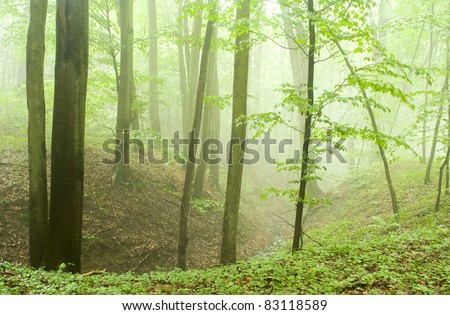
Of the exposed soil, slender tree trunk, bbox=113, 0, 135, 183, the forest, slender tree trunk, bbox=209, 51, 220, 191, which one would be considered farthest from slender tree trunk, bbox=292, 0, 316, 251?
slender tree trunk, bbox=209, 51, 220, 191

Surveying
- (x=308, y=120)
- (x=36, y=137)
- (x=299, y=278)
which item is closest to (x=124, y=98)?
(x=36, y=137)

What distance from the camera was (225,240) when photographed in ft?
27.2

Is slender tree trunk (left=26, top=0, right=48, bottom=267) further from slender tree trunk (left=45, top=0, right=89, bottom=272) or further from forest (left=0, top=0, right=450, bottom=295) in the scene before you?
slender tree trunk (left=45, top=0, right=89, bottom=272)

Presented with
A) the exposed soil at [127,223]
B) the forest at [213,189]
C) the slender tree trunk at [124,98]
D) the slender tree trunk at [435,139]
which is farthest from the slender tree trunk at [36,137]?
the slender tree trunk at [435,139]

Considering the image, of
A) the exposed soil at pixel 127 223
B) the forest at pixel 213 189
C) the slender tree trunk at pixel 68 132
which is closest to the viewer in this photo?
the forest at pixel 213 189

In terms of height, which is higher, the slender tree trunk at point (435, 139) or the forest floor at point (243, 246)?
the slender tree trunk at point (435, 139)

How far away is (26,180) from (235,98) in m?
6.52

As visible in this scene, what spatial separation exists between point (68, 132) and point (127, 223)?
490 cm

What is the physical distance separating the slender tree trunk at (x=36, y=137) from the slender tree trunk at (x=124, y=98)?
4516 mm

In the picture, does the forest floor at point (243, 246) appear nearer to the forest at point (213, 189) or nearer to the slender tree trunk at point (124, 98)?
the forest at point (213, 189)

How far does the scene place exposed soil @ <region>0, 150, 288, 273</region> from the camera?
8.72 meters

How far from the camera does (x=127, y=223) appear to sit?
10.4 metres

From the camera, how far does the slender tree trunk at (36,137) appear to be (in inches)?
267

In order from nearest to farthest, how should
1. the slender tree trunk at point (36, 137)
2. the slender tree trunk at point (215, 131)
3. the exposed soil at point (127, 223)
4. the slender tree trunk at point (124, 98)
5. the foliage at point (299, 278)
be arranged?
the foliage at point (299, 278)
the slender tree trunk at point (36, 137)
the exposed soil at point (127, 223)
the slender tree trunk at point (124, 98)
the slender tree trunk at point (215, 131)
